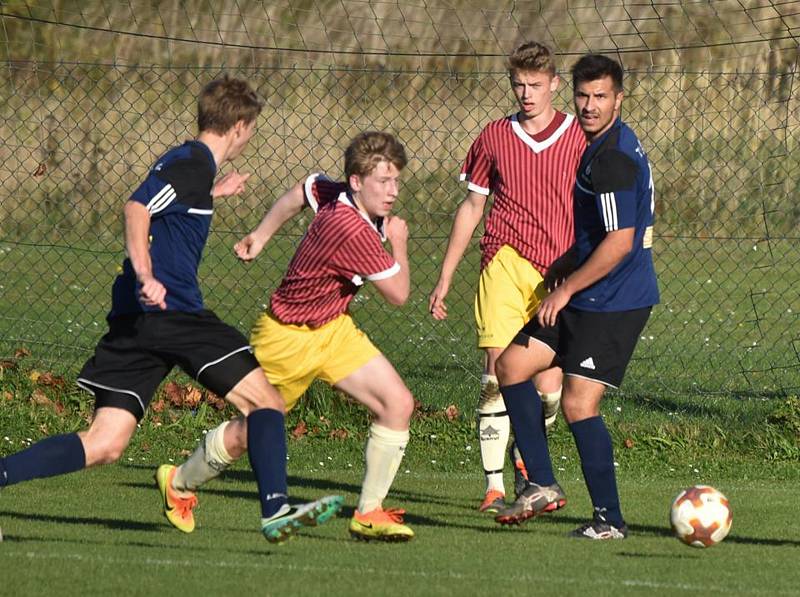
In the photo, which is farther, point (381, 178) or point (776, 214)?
point (776, 214)

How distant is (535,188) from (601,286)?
3.74ft

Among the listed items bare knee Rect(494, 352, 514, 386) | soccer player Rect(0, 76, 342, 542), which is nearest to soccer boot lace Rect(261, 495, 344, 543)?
soccer player Rect(0, 76, 342, 542)

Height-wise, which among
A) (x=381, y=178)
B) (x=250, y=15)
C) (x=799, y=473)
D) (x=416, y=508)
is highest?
(x=250, y=15)

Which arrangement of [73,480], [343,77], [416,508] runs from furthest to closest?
[343,77] < [73,480] < [416,508]

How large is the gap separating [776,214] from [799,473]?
18.8ft

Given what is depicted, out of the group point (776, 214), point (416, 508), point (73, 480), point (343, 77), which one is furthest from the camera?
point (776, 214)

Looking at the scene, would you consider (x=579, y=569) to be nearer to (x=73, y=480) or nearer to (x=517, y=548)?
(x=517, y=548)

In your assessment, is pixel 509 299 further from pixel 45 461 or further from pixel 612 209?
pixel 45 461

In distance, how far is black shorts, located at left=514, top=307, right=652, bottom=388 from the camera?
7.03 metres

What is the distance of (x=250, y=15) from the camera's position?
47.0 ft

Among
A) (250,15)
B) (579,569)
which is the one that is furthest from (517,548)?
(250,15)

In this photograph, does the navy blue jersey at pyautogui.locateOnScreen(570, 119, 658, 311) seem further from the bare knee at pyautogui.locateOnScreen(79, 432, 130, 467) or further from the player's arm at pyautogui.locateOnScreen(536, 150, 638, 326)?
the bare knee at pyautogui.locateOnScreen(79, 432, 130, 467)

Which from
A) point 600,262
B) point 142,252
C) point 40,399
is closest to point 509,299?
point 600,262

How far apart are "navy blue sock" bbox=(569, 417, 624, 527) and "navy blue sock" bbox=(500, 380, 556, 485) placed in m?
0.35
